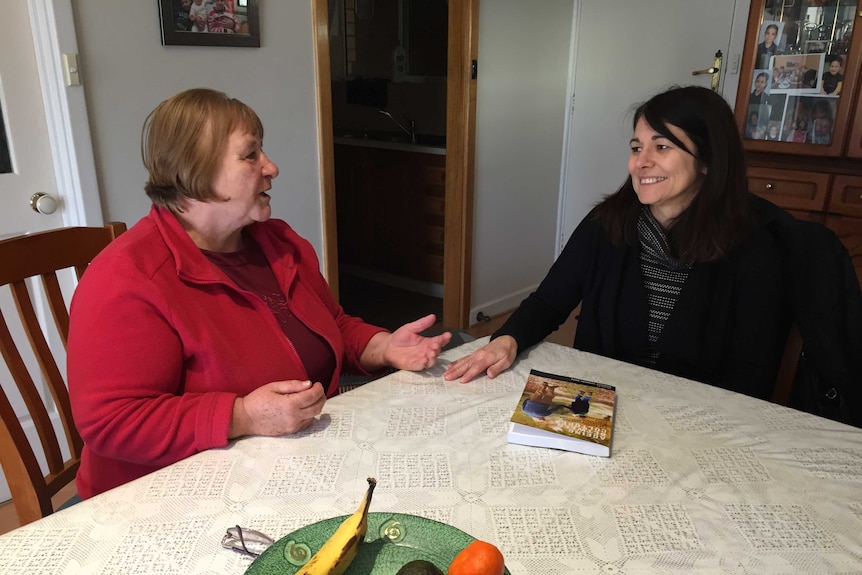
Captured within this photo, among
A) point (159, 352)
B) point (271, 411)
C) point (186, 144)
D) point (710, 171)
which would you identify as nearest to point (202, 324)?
point (159, 352)

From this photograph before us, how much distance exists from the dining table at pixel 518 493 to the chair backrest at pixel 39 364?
32cm

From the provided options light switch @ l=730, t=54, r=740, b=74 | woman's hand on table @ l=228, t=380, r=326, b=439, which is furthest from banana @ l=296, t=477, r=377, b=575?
light switch @ l=730, t=54, r=740, b=74

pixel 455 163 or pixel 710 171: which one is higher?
pixel 710 171

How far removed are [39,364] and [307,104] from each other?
1.49 m

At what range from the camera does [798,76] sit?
3.01 metres

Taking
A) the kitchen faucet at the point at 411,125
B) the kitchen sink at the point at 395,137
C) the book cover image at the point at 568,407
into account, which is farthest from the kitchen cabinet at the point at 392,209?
the book cover image at the point at 568,407

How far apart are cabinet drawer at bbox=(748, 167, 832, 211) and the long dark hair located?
5.26 feet

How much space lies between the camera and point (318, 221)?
2607 millimetres

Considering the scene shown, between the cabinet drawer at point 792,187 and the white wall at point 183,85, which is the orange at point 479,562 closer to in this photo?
the white wall at point 183,85

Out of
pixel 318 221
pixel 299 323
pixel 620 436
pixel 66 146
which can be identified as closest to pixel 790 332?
pixel 620 436

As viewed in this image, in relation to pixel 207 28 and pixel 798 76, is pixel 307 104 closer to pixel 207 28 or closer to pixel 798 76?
pixel 207 28

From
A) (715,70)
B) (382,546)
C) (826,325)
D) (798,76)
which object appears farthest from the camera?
(715,70)

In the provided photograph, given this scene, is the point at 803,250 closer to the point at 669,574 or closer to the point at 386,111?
the point at 669,574

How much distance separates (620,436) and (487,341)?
454 mm
